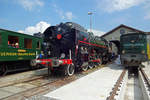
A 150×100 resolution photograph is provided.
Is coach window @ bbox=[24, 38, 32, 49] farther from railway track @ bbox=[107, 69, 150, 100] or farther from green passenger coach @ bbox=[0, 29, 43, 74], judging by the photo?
railway track @ bbox=[107, 69, 150, 100]

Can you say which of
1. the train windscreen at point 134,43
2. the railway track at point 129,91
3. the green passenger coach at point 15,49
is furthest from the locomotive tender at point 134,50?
the green passenger coach at point 15,49

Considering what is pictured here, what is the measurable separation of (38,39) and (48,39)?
3063 mm

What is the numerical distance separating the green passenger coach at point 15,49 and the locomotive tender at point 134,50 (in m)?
7.37

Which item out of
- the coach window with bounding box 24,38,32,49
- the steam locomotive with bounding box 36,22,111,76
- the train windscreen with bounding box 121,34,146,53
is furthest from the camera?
the train windscreen with bounding box 121,34,146,53

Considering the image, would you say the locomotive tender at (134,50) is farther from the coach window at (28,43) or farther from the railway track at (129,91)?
the coach window at (28,43)

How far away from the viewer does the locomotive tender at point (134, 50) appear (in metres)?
9.55

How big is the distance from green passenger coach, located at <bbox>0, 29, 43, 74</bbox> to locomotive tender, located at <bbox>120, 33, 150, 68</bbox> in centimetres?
737

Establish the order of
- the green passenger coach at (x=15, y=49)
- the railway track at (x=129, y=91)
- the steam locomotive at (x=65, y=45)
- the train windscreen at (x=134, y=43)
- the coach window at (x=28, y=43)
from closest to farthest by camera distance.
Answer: the railway track at (x=129, y=91) < the steam locomotive at (x=65, y=45) < the green passenger coach at (x=15, y=49) < the coach window at (x=28, y=43) < the train windscreen at (x=134, y=43)

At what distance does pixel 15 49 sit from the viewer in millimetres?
8016

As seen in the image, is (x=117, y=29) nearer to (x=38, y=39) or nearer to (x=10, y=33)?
(x=38, y=39)

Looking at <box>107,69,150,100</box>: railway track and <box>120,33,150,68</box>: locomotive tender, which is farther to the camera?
<box>120,33,150,68</box>: locomotive tender

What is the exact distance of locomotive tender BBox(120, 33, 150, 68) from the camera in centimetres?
955

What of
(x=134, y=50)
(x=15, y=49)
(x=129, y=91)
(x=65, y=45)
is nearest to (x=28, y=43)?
(x=15, y=49)

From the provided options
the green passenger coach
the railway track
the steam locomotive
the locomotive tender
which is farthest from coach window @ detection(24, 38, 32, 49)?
the locomotive tender
